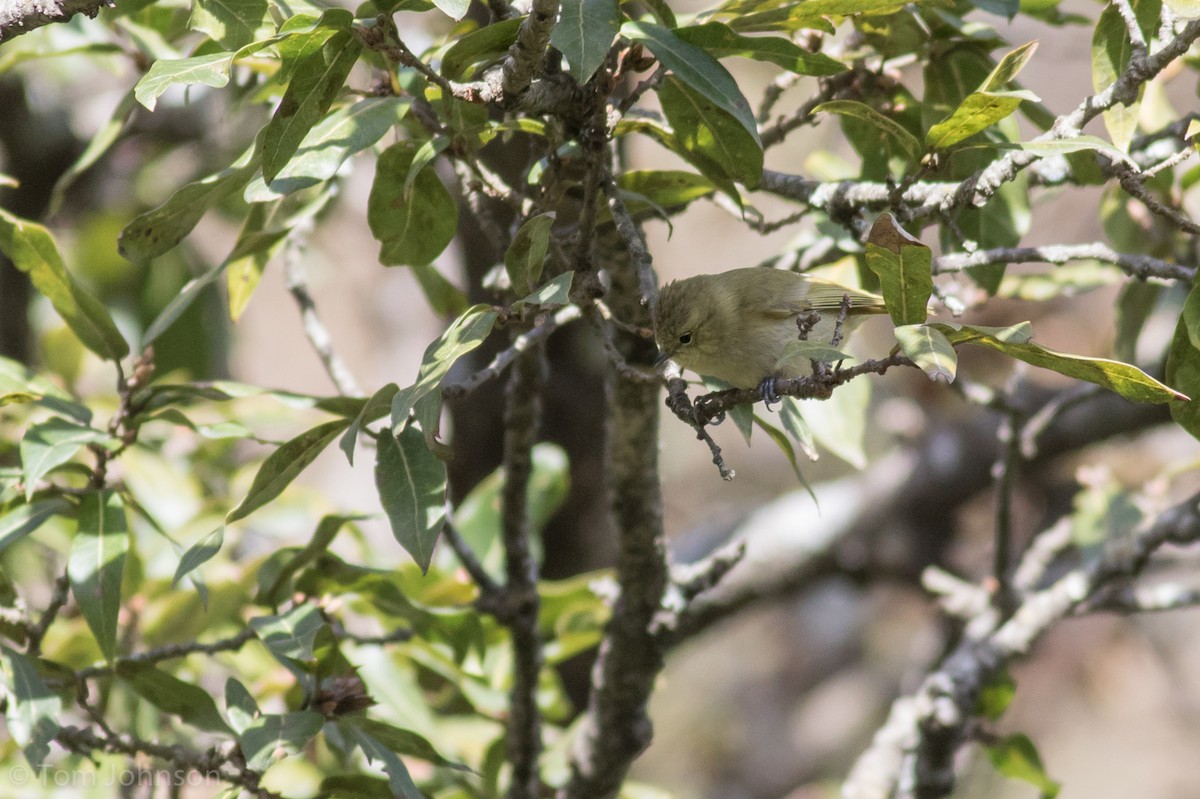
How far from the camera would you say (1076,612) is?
263cm

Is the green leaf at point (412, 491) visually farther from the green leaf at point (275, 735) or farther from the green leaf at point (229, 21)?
the green leaf at point (229, 21)

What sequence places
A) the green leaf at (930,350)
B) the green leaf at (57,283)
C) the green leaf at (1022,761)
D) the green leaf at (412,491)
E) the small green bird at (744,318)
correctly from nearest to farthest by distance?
the green leaf at (930,350)
the green leaf at (412,491)
the green leaf at (57,283)
the small green bird at (744,318)
the green leaf at (1022,761)

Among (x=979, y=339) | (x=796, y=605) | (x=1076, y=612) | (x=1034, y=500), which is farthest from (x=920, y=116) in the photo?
(x=796, y=605)

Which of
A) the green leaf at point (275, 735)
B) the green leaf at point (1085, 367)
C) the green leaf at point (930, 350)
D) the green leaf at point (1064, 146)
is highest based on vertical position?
the green leaf at point (1064, 146)

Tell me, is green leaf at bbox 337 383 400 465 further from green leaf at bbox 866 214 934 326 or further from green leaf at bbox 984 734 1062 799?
green leaf at bbox 984 734 1062 799

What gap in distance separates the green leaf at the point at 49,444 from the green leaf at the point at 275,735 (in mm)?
473

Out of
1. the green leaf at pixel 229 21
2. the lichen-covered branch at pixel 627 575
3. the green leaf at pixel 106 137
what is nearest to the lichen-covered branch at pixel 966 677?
the lichen-covered branch at pixel 627 575

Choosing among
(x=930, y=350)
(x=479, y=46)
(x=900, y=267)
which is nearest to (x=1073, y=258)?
(x=900, y=267)

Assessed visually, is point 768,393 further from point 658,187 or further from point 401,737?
point 401,737

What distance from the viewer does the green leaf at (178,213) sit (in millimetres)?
1625

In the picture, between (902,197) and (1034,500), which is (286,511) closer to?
(902,197)

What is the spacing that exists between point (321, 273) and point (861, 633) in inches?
132

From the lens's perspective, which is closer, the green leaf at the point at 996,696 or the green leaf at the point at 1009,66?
the green leaf at the point at 1009,66

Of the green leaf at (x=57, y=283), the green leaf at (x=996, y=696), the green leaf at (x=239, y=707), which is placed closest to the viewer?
the green leaf at (x=239, y=707)
